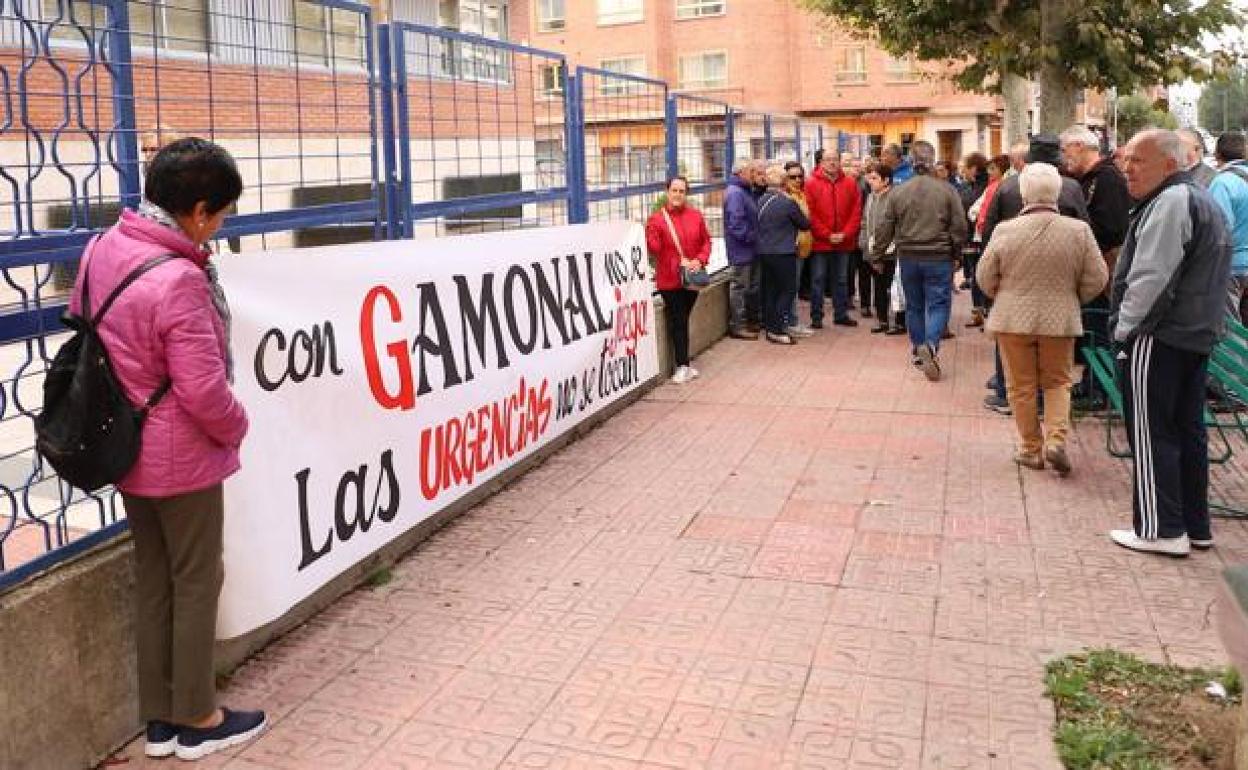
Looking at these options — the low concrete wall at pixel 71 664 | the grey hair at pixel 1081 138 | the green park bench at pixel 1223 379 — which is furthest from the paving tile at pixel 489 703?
the grey hair at pixel 1081 138

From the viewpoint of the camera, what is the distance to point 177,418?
10.6ft

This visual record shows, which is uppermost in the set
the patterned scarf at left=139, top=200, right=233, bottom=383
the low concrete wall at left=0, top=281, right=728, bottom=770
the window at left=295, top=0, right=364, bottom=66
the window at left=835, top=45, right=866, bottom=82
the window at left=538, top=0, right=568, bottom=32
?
the window at left=538, top=0, right=568, bottom=32

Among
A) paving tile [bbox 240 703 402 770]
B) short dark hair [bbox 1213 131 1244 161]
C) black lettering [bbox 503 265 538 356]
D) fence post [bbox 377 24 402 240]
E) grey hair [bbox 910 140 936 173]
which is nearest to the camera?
paving tile [bbox 240 703 402 770]

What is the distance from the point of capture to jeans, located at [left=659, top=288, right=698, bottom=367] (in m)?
9.31

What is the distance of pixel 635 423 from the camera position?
8.04 m

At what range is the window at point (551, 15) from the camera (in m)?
47.2

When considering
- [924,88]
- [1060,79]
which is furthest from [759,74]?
[1060,79]

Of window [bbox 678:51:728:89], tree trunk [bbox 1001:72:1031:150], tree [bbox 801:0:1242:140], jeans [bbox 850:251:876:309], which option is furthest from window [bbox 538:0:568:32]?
jeans [bbox 850:251:876:309]

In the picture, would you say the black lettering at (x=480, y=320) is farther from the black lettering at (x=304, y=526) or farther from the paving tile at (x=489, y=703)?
the paving tile at (x=489, y=703)

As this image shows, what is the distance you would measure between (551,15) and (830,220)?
38.6 m

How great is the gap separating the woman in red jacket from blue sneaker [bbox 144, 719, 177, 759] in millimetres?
6155

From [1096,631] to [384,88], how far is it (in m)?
4.02

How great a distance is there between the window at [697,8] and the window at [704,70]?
1.53m

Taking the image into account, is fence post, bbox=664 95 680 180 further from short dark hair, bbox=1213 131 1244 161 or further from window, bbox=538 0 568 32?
window, bbox=538 0 568 32
